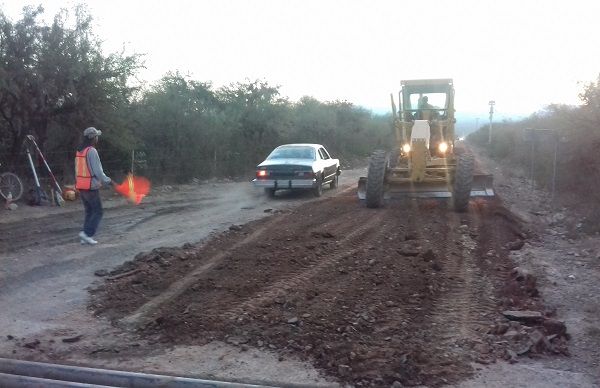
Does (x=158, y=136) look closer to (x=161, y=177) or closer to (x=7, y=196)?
(x=161, y=177)

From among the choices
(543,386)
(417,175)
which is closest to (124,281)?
(543,386)

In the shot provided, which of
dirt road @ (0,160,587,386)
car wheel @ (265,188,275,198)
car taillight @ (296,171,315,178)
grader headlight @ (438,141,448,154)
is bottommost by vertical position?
dirt road @ (0,160,587,386)

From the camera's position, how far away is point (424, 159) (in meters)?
15.9

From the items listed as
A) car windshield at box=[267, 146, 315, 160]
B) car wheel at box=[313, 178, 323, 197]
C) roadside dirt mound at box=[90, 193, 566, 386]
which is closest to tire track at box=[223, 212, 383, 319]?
roadside dirt mound at box=[90, 193, 566, 386]

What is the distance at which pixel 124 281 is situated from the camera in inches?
361

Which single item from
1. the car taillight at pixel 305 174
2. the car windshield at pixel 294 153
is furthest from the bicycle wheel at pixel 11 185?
the car taillight at pixel 305 174

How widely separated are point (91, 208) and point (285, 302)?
17.5 ft

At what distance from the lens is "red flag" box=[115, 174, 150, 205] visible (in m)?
19.5

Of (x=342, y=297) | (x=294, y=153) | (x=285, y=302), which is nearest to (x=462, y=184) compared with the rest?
(x=294, y=153)

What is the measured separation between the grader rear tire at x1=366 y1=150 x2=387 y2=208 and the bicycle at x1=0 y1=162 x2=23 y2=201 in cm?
820

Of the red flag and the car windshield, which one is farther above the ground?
the car windshield

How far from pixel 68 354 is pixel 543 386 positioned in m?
4.13

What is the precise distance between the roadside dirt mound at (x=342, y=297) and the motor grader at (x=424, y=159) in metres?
3.02

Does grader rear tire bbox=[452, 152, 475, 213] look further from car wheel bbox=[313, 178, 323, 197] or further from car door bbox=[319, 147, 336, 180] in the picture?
car door bbox=[319, 147, 336, 180]
